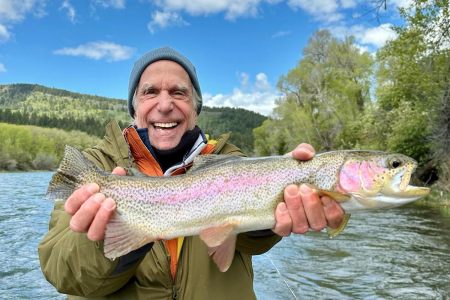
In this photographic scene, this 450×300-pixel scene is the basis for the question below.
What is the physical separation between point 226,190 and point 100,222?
2.65 feet

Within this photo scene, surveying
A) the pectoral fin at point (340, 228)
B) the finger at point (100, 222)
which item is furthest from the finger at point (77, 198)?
the pectoral fin at point (340, 228)

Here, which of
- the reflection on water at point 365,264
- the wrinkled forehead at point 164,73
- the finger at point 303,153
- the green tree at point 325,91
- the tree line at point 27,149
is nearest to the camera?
the finger at point 303,153

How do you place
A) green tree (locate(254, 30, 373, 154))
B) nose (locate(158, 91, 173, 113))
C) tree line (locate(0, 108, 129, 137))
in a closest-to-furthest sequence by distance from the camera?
nose (locate(158, 91, 173, 113)) → green tree (locate(254, 30, 373, 154)) → tree line (locate(0, 108, 129, 137))

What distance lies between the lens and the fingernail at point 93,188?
2.76m

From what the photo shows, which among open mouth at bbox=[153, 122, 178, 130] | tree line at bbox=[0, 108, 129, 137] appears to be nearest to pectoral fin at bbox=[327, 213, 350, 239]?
open mouth at bbox=[153, 122, 178, 130]

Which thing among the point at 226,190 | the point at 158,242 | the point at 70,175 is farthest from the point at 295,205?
the point at 70,175

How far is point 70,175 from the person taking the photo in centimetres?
290

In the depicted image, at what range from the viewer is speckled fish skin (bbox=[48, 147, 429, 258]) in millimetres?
2877

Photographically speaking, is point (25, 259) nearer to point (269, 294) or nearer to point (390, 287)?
point (269, 294)

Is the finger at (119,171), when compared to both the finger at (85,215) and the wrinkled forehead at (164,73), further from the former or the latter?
the wrinkled forehead at (164,73)

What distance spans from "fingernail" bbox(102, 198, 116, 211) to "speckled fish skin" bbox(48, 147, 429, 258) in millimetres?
77

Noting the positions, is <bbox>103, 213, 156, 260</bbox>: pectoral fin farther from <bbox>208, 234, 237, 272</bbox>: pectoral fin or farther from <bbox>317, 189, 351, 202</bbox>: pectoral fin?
<bbox>317, 189, 351, 202</bbox>: pectoral fin

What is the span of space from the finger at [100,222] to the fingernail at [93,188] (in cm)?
9

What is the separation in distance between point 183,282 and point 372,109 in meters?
28.6
